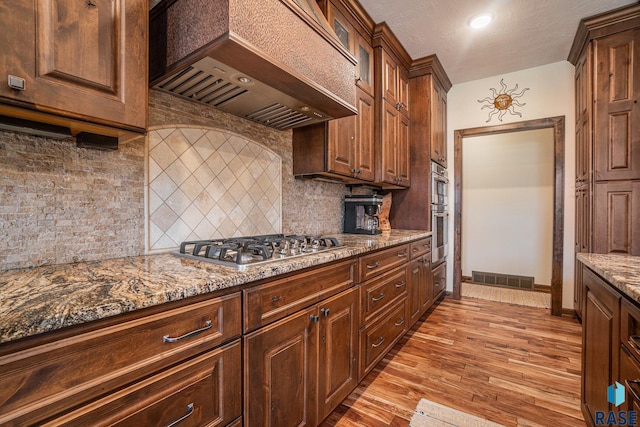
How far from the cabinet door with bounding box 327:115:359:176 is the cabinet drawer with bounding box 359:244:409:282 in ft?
2.10

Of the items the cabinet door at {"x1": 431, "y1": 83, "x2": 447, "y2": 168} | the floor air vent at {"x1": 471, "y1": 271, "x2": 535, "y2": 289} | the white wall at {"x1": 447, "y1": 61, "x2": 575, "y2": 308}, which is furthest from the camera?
the floor air vent at {"x1": 471, "y1": 271, "x2": 535, "y2": 289}

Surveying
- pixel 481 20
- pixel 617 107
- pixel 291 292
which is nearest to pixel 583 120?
pixel 617 107

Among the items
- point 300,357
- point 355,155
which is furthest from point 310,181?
point 300,357

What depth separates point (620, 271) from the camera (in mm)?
1126

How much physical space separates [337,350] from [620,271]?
4.07ft

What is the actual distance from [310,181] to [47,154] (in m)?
1.58

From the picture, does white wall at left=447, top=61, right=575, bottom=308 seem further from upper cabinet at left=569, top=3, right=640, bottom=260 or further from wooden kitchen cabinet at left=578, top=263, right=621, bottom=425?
wooden kitchen cabinet at left=578, top=263, right=621, bottom=425

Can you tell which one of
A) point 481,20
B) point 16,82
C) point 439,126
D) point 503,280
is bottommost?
point 503,280

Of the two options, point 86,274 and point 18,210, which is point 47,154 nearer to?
point 18,210

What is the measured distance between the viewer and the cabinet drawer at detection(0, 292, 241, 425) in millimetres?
573

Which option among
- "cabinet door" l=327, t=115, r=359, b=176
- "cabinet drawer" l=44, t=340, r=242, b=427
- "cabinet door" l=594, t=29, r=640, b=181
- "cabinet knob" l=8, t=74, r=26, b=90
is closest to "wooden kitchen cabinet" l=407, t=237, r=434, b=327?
"cabinet door" l=327, t=115, r=359, b=176

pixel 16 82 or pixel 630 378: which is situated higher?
pixel 16 82

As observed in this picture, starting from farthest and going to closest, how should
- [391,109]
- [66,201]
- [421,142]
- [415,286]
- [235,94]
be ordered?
[421,142]
[391,109]
[415,286]
[235,94]
[66,201]

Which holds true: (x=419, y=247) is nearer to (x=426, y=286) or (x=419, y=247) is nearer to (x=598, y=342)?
(x=426, y=286)
